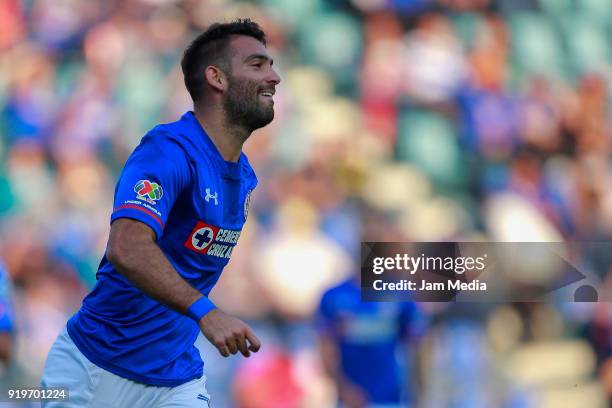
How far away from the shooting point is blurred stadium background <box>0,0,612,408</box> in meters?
5.16

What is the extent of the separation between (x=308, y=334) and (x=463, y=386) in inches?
32.8

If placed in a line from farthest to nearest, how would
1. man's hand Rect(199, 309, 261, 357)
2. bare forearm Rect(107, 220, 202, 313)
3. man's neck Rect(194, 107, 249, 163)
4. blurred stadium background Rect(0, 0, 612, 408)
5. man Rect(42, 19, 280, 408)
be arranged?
blurred stadium background Rect(0, 0, 612, 408) → man's neck Rect(194, 107, 249, 163) → man Rect(42, 19, 280, 408) → bare forearm Rect(107, 220, 202, 313) → man's hand Rect(199, 309, 261, 357)

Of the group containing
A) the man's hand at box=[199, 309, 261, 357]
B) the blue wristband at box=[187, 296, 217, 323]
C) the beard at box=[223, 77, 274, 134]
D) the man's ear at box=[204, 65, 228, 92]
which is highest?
the man's ear at box=[204, 65, 228, 92]

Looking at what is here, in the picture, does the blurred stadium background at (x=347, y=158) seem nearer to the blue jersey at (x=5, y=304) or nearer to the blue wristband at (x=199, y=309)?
the blue jersey at (x=5, y=304)

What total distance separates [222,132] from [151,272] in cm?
73

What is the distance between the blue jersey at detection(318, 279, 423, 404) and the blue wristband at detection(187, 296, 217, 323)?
2.57 m

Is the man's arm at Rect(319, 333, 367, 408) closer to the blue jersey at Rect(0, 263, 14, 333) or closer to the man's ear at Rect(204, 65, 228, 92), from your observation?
the blue jersey at Rect(0, 263, 14, 333)

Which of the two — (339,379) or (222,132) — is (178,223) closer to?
(222,132)

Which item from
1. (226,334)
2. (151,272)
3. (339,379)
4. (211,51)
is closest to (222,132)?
(211,51)

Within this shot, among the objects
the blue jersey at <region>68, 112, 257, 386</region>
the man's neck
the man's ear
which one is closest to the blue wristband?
the blue jersey at <region>68, 112, 257, 386</region>

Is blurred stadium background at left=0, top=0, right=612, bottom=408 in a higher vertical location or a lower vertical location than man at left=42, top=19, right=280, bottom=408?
higher

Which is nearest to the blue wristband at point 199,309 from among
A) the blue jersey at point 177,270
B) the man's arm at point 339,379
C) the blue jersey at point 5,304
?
the blue jersey at point 177,270

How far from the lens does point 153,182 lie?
277cm

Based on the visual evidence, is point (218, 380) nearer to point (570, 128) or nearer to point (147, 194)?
point (570, 128)
